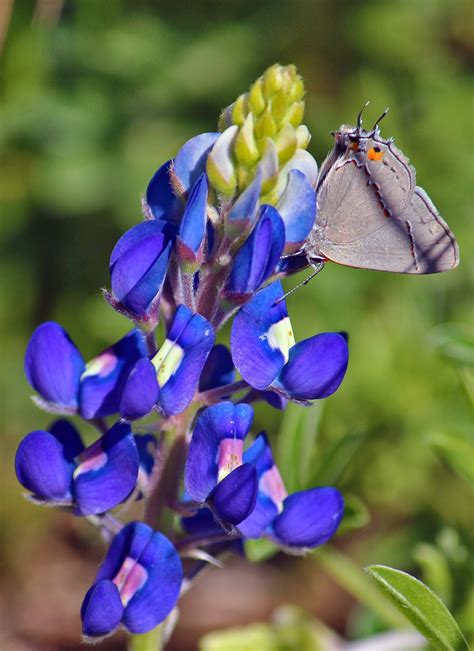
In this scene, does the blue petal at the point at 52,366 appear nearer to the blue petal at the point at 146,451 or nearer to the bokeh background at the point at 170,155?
the blue petal at the point at 146,451

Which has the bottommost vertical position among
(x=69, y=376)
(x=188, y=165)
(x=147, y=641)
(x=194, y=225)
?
(x=147, y=641)

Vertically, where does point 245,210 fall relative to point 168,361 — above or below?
above

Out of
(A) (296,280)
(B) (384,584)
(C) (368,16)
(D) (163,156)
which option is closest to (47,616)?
(A) (296,280)

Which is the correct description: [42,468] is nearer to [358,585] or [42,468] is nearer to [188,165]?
[188,165]

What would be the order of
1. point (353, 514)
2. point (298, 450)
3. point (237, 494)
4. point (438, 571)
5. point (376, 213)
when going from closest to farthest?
1. point (237, 494)
2. point (376, 213)
3. point (353, 514)
4. point (298, 450)
5. point (438, 571)

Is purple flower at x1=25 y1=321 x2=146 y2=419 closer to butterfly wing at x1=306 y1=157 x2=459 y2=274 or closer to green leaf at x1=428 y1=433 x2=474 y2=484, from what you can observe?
butterfly wing at x1=306 y1=157 x2=459 y2=274

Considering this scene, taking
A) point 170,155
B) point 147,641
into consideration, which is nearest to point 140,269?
point 147,641

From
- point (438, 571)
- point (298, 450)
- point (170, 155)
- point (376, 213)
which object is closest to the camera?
point (376, 213)
